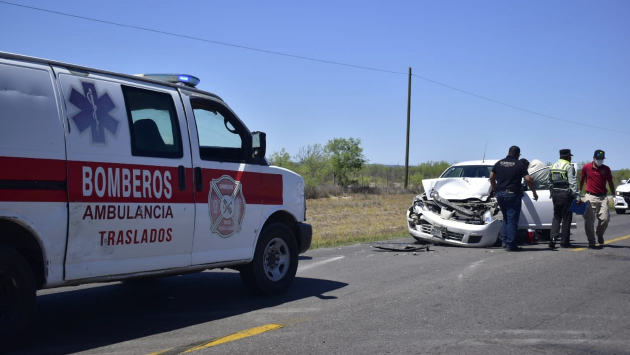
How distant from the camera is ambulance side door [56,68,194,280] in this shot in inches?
208

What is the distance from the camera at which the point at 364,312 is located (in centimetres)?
638

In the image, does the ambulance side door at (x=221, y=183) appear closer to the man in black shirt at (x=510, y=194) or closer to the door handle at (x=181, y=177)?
the door handle at (x=181, y=177)

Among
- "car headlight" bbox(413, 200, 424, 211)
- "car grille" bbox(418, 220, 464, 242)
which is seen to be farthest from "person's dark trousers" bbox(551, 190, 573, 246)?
"car headlight" bbox(413, 200, 424, 211)

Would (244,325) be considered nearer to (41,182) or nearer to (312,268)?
(41,182)

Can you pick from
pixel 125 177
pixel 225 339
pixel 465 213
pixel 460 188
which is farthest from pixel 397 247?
pixel 125 177

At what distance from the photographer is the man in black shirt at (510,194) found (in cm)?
1142

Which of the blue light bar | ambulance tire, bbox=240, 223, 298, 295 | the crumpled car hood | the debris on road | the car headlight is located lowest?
the debris on road

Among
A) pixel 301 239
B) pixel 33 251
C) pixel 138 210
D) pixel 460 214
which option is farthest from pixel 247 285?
pixel 460 214

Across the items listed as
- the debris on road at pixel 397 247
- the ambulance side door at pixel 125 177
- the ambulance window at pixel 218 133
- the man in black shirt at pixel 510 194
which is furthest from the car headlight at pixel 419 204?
the ambulance side door at pixel 125 177

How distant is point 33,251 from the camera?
199 inches

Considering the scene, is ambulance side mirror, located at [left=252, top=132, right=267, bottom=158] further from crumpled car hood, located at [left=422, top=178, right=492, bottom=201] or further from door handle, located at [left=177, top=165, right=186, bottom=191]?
crumpled car hood, located at [left=422, top=178, right=492, bottom=201]

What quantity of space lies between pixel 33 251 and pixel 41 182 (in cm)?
60

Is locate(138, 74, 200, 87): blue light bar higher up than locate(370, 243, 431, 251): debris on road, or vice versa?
locate(138, 74, 200, 87): blue light bar

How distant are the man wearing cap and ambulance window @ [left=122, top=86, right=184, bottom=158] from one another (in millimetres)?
8455
